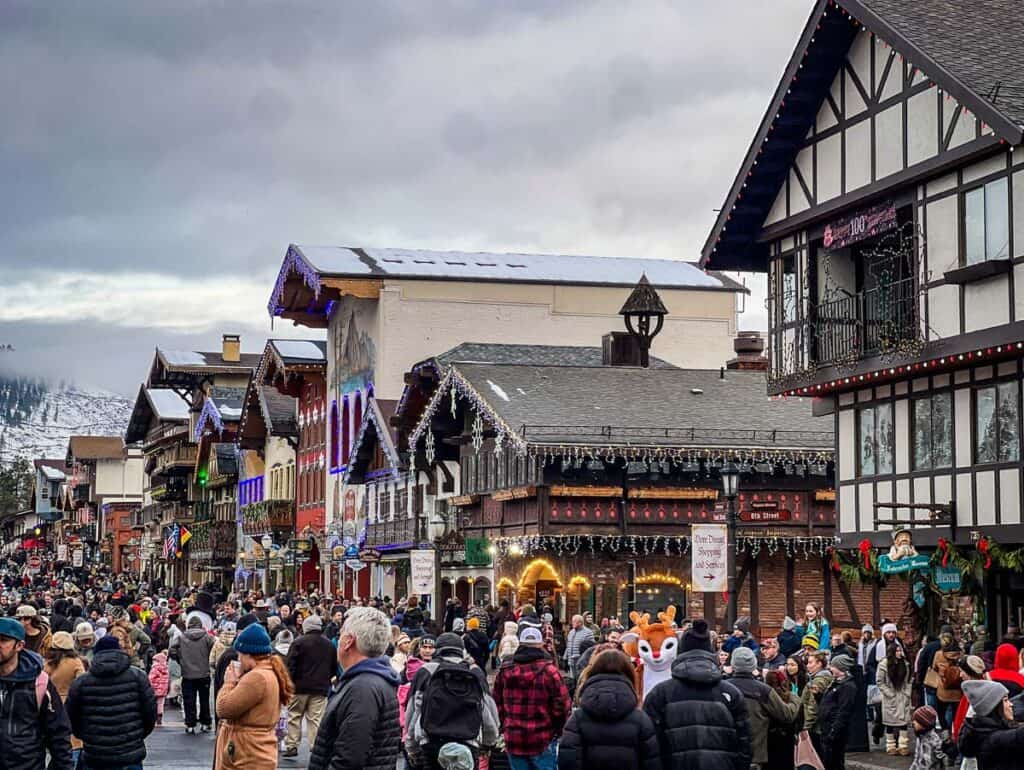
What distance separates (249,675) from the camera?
10727 mm

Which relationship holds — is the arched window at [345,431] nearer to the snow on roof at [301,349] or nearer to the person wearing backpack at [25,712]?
the snow on roof at [301,349]

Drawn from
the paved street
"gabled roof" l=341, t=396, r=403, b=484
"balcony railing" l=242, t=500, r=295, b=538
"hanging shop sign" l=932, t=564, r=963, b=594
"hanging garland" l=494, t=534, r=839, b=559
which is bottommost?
the paved street

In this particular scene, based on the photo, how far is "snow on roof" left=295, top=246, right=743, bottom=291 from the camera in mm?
62219

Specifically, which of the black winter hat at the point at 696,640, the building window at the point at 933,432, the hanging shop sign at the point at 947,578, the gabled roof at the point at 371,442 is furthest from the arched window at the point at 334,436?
the black winter hat at the point at 696,640

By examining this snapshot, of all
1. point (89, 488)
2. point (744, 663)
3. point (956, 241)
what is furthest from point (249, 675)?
point (89, 488)

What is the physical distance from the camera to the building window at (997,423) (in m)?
25.6

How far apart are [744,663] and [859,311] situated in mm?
15986

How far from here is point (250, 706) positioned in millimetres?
10750

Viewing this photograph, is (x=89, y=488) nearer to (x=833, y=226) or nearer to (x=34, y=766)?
(x=833, y=226)

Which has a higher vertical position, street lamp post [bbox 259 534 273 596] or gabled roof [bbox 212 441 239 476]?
gabled roof [bbox 212 441 239 476]

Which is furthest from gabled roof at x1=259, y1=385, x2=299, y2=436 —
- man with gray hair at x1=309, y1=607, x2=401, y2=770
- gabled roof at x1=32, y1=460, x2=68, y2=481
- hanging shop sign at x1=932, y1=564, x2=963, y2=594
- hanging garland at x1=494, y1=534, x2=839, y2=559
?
gabled roof at x1=32, y1=460, x2=68, y2=481

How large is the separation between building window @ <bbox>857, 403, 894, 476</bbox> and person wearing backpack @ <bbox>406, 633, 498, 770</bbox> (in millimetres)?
16402

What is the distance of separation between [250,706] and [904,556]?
18177mm

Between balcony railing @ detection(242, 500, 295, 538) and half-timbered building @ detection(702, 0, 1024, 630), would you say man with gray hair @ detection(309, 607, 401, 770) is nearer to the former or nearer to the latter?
half-timbered building @ detection(702, 0, 1024, 630)
